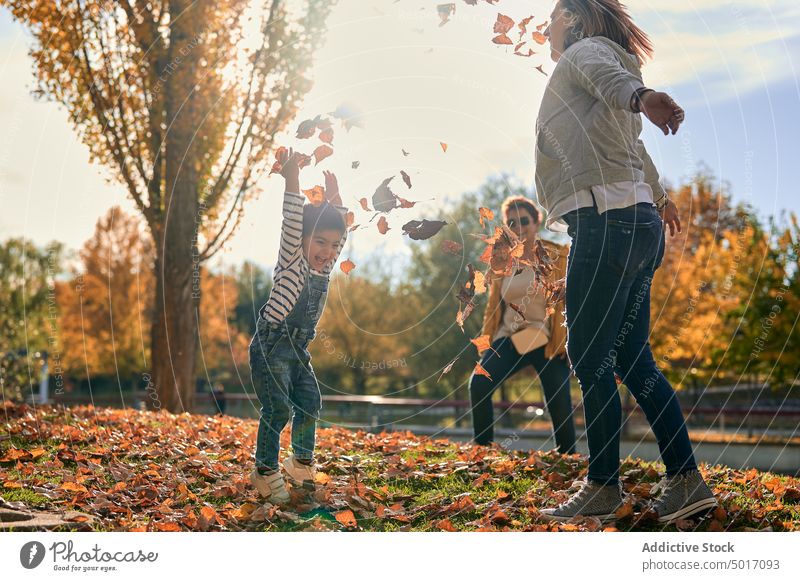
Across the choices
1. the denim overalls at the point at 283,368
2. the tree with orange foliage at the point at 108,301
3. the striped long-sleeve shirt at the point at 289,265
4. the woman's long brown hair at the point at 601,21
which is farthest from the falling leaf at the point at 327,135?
the tree with orange foliage at the point at 108,301

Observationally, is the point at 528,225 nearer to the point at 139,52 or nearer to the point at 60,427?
the point at 60,427

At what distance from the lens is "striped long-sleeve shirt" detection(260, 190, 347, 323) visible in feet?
15.3

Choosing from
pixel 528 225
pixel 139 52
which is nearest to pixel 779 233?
pixel 528 225

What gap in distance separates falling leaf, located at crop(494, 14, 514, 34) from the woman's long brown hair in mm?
866

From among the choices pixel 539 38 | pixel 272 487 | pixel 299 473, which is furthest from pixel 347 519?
pixel 539 38

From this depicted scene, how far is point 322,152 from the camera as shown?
4914 mm

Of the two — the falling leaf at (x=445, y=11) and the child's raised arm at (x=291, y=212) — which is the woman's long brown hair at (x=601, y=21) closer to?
the falling leaf at (x=445, y=11)

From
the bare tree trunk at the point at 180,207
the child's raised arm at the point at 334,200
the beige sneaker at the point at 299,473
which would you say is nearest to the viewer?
the child's raised arm at the point at 334,200

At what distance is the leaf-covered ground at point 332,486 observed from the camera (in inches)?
171

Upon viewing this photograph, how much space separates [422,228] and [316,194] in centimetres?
66

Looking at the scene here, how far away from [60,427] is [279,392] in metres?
3.54

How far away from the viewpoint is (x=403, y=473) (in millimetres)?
5680

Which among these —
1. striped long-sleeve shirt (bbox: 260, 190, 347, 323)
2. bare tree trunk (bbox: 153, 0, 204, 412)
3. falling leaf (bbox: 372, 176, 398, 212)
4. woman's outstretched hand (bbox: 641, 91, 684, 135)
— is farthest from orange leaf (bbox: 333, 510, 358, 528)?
bare tree trunk (bbox: 153, 0, 204, 412)

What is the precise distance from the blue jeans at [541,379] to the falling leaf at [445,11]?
8.87 ft
